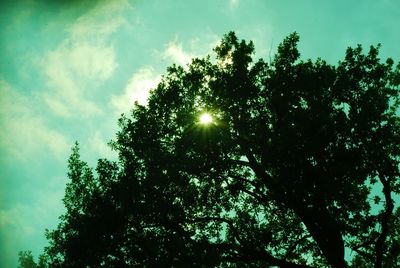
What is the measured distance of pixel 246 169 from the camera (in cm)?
2122

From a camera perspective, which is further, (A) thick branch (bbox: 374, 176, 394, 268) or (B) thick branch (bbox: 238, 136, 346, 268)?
(B) thick branch (bbox: 238, 136, 346, 268)

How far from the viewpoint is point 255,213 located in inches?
795

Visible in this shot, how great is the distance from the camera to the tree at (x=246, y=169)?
627 inches

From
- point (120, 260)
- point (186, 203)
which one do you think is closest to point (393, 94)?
point (186, 203)

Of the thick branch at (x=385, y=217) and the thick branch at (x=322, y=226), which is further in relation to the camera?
the thick branch at (x=322, y=226)

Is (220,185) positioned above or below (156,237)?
above

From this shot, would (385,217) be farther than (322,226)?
No

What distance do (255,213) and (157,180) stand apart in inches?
307

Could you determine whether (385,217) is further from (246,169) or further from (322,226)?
(246,169)

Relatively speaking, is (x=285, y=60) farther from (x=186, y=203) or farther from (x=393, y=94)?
(x=186, y=203)

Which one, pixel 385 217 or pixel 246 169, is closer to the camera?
pixel 385 217

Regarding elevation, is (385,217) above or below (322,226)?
above

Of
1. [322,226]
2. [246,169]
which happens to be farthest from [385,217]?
[246,169]

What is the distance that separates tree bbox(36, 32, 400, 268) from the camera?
52.3 ft
